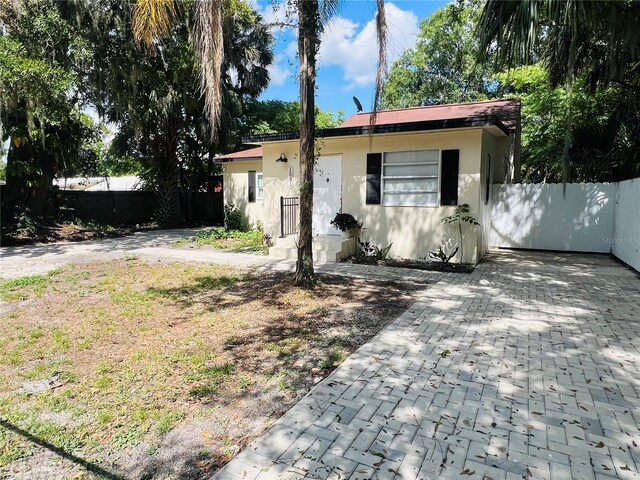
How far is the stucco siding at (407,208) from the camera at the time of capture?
307 inches

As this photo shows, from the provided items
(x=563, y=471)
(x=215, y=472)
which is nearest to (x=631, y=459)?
(x=563, y=471)

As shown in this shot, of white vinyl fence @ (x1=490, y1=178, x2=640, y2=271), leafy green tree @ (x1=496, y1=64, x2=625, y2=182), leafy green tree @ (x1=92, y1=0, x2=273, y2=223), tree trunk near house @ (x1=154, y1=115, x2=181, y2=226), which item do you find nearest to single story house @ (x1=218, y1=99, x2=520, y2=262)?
white vinyl fence @ (x1=490, y1=178, x2=640, y2=271)

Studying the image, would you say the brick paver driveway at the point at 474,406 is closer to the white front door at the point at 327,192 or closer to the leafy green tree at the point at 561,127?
the white front door at the point at 327,192

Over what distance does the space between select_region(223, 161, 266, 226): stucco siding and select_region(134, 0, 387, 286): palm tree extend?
24.4ft

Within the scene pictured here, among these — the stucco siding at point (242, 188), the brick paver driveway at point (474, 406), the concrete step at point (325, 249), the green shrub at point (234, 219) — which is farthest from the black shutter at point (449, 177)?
the green shrub at point (234, 219)

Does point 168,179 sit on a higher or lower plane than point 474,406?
higher

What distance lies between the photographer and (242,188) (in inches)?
551

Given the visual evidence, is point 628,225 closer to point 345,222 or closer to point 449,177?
point 449,177

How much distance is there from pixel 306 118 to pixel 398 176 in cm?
330

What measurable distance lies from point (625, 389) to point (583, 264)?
654 cm

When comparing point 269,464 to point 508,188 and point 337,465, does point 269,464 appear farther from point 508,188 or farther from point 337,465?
point 508,188

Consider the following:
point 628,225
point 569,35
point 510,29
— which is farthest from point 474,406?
point 569,35

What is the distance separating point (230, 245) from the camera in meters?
10.6

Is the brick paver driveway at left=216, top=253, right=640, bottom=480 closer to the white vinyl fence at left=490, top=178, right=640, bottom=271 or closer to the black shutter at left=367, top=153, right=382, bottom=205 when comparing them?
the black shutter at left=367, top=153, right=382, bottom=205
